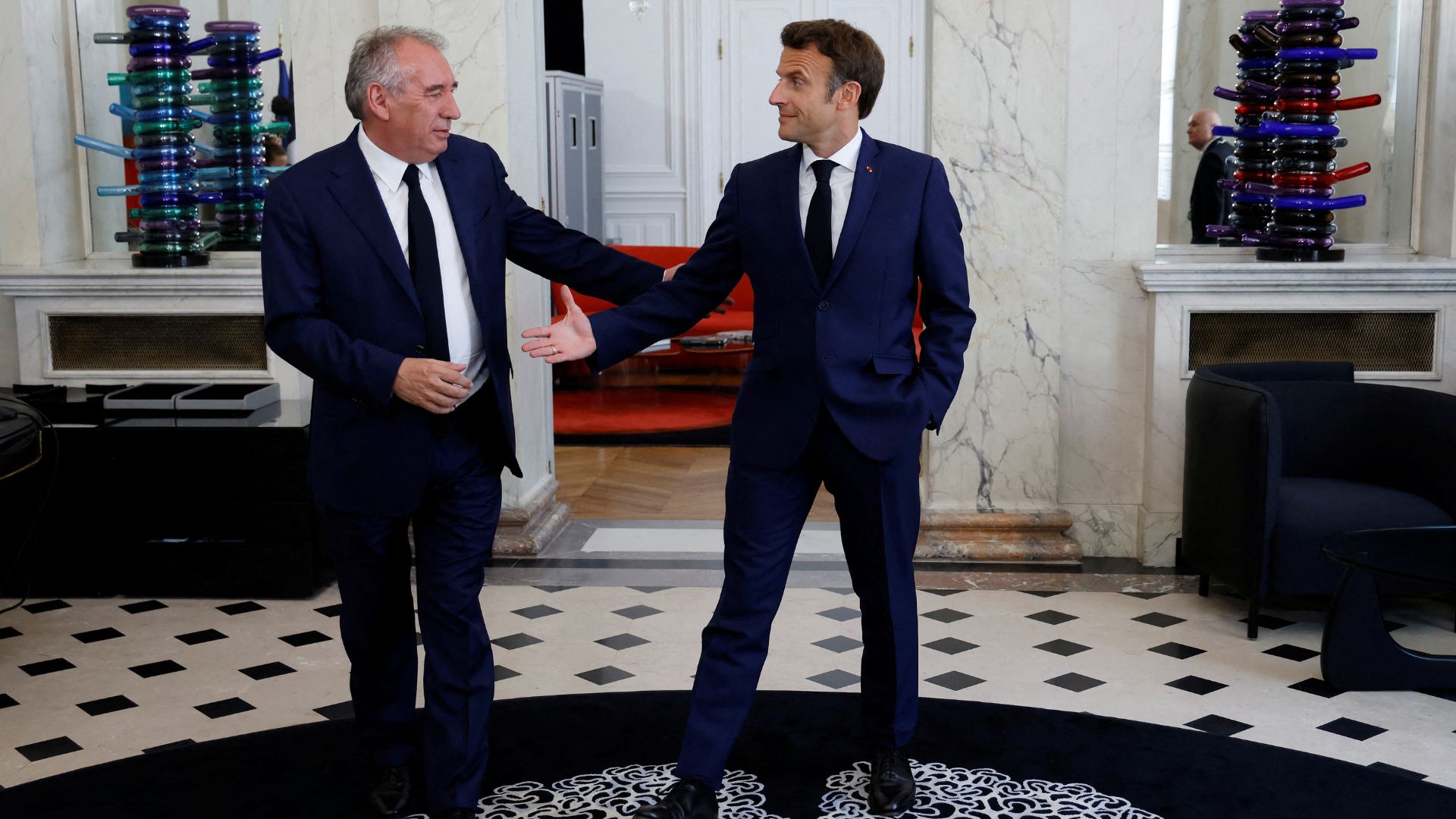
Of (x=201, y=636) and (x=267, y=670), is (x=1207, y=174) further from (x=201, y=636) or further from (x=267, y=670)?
(x=201, y=636)

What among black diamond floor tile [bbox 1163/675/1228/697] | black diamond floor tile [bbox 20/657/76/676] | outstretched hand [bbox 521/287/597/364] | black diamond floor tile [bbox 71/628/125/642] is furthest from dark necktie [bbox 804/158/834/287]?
black diamond floor tile [bbox 71/628/125/642]

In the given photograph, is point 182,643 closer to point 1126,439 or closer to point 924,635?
point 924,635

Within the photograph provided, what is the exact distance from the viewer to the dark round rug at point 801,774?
3320 millimetres

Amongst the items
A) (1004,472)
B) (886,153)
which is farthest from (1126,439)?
(886,153)

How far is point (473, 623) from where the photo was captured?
311 centimetres

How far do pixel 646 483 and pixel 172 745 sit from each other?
363 centimetres

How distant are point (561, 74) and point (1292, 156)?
648 centimetres

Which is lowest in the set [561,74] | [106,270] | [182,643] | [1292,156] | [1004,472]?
[182,643]

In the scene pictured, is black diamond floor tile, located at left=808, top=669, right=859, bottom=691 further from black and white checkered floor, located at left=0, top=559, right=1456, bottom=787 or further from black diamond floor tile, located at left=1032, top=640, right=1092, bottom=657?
black diamond floor tile, located at left=1032, top=640, right=1092, bottom=657

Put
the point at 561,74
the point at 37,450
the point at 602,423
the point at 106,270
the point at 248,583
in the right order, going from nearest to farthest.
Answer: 1. the point at 37,450
2. the point at 248,583
3. the point at 106,270
4. the point at 602,423
5. the point at 561,74

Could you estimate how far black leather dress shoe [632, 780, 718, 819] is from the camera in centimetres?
305

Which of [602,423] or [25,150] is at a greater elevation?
[25,150]

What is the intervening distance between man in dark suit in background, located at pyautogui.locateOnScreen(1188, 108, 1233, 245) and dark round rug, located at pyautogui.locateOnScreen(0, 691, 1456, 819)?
2.83 meters

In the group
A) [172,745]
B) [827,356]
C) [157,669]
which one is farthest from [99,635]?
[827,356]
